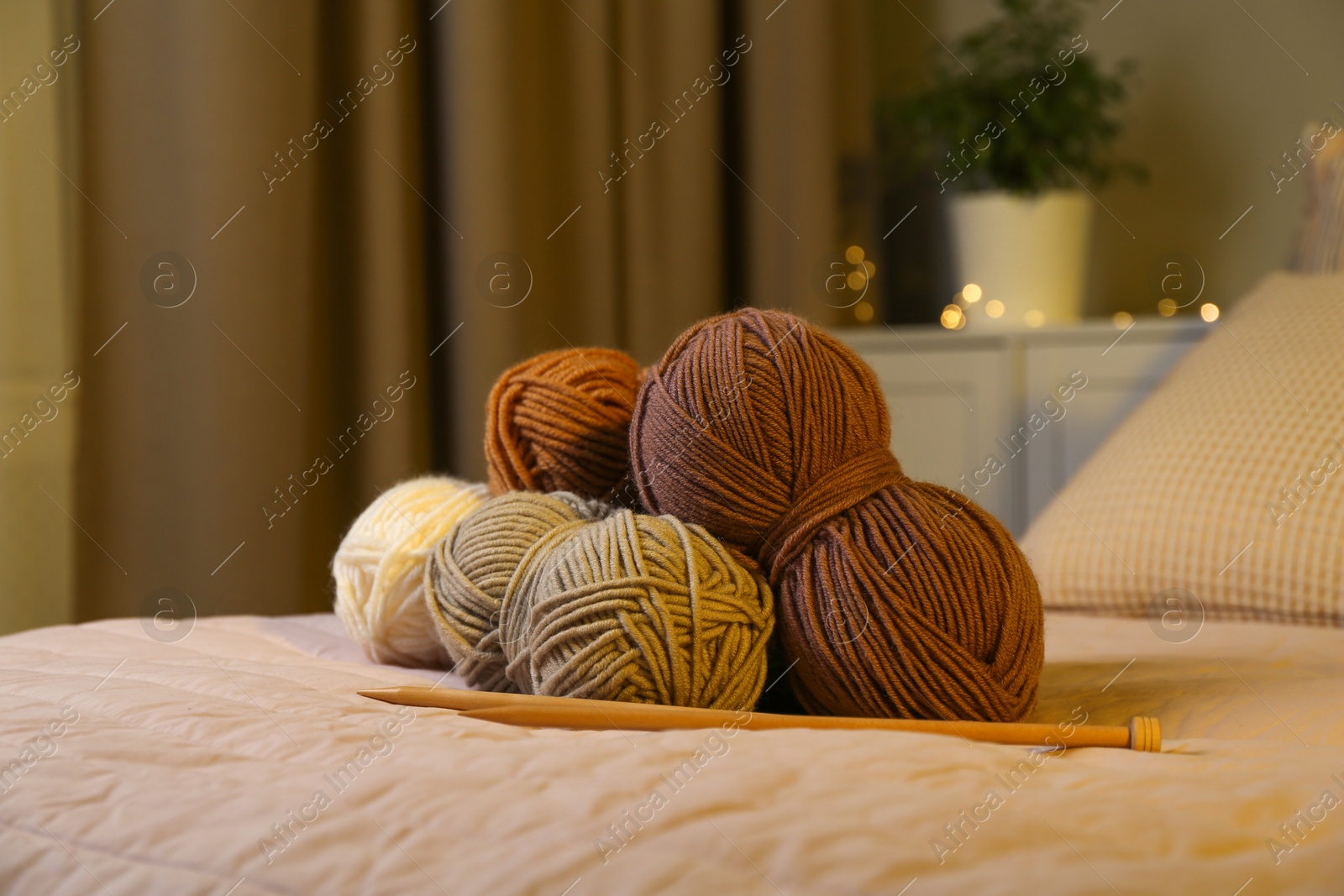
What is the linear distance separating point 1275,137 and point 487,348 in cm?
139

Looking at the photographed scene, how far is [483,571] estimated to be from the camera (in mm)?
707

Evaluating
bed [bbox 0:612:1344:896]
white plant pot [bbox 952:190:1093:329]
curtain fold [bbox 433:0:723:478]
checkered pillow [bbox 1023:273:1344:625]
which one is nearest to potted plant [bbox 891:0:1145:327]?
white plant pot [bbox 952:190:1093:329]

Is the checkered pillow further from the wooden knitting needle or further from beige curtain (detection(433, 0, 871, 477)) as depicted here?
beige curtain (detection(433, 0, 871, 477))

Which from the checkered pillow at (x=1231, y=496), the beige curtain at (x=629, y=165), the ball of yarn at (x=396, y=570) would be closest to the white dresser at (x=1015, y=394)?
the beige curtain at (x=629, y=165)

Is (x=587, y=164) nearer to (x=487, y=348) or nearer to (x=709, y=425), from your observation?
(x=487, y=348)

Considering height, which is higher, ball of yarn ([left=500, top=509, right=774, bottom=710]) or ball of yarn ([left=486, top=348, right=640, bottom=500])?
ball of yarn ([left=486, top=348, right=640, bottom=500])

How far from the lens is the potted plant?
Answer: 1871 millimetres

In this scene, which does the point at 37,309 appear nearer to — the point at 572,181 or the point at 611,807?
the point at 572,181

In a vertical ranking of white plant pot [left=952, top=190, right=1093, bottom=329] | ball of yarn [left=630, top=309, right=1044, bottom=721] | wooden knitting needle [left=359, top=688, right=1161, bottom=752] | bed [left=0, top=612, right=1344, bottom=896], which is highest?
white plant pot [left=952, top=190, right=1093, bottom=329]

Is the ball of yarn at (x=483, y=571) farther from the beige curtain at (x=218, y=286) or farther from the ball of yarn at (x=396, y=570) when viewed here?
the beige curtain at (x=218, y=286)

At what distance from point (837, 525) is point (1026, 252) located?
4.59 feet

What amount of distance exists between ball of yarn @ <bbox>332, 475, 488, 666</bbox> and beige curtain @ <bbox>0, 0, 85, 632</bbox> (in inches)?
30.2

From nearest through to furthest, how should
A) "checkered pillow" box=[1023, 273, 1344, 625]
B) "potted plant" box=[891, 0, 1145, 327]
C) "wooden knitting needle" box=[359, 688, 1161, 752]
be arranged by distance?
"wooden knitting needle" box=[359, 688, 1161, 752], "checkered pillow" box=[1023, 273, 1344, 625], "potted plant" box=[891, 0, 1145, 327]

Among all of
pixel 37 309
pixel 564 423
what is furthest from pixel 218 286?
pixel 564 423
